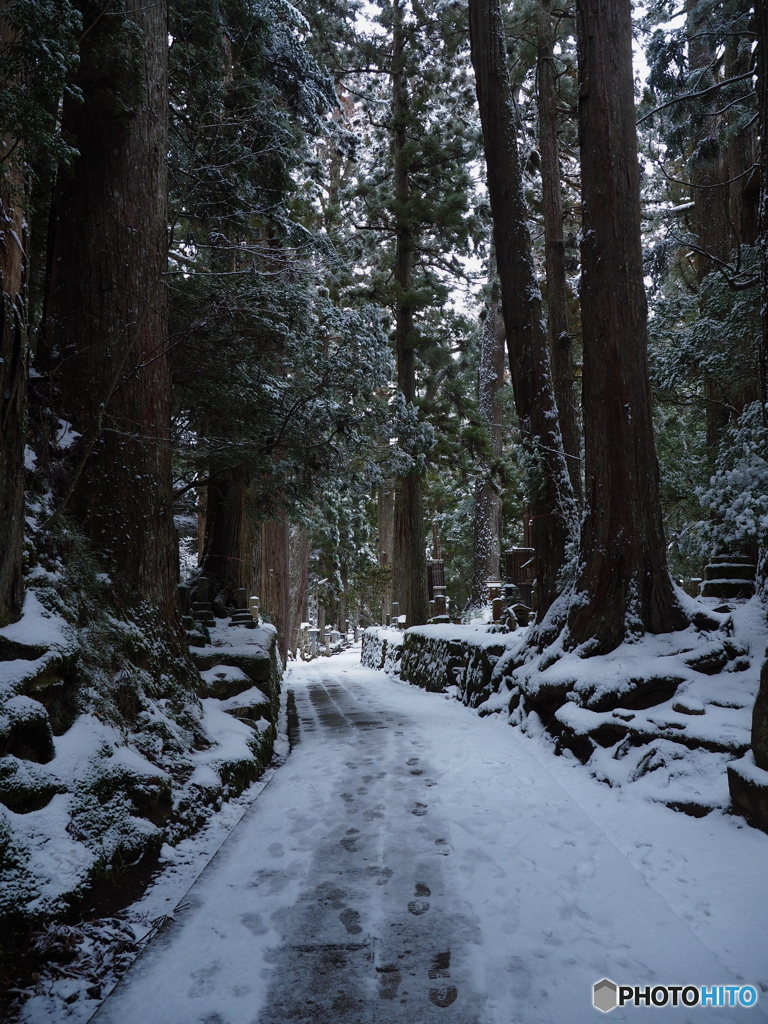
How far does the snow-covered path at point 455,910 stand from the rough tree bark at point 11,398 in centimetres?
178

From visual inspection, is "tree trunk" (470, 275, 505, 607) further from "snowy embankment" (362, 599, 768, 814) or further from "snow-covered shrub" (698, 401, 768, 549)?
"snowy embankment" (362, 599, 768, 814)

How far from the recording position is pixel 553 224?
34.8ft

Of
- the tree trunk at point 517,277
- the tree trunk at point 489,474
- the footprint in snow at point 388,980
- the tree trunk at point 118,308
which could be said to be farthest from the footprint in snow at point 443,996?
the tree trunk at point 489,474

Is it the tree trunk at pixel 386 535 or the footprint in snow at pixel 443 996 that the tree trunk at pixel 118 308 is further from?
the tree trunk at pixel 386 535

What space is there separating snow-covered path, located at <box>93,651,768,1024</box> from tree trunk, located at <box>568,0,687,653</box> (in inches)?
67.3

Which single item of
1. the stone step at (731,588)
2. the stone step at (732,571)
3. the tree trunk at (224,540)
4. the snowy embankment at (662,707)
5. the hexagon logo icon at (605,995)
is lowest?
the hexagon logo icon at (605,995)

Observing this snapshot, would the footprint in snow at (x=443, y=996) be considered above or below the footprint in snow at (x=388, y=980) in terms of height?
below

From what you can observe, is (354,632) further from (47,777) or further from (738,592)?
(47,777)

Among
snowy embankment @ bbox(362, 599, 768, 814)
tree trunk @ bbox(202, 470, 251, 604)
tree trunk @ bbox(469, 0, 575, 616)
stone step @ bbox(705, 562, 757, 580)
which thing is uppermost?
tree trunk @ bbox(469, 0, 575, 616)

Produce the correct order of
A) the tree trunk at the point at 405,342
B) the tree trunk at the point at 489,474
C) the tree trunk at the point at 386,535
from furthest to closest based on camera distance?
the tree trunk at the point at 386,535 → the tree trunk at the point at 489,474 → the tree trunk at the point at 405,342

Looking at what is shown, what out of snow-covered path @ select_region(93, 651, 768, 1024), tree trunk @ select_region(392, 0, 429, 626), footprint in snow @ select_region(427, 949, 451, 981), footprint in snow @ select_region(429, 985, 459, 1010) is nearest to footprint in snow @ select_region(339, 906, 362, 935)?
snow-covered path @ select_region(93, 651, 768, 1024)

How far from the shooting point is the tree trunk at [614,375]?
5453 mm

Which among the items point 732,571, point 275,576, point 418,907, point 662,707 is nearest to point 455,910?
point 418,907

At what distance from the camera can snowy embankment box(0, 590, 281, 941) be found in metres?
2.52
